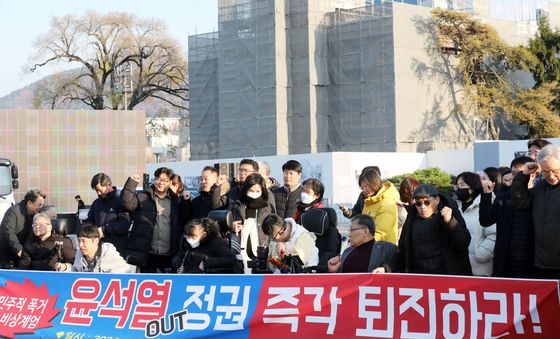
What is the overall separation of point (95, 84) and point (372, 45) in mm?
23851

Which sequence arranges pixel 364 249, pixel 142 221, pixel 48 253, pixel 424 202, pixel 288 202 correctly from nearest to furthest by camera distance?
pixel 424 202, pixel 364 249, pixel 288 202, pixel 142 221, pixel 48 253

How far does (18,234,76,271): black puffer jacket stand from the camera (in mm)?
10453

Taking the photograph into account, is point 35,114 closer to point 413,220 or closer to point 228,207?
point 228,207

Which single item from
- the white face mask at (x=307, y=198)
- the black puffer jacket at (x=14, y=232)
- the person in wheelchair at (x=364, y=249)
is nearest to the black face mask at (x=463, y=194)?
the person in wheelchair at (x=364, y=249)

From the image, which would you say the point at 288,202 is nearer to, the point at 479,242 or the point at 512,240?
the point at 479,242

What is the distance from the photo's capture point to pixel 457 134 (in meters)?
57.0

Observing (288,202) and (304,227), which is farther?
(288,202)

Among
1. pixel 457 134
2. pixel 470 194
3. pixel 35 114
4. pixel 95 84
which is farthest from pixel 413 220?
pixel 95 84

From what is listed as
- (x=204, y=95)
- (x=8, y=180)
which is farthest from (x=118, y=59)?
(x=8, y=180)

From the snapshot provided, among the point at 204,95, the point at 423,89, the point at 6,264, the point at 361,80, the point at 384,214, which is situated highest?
the point at 361,80

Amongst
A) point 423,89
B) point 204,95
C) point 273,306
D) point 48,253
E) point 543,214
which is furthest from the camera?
point 204,95

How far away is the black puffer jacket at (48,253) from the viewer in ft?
34.3

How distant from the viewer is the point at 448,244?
7449 millimetres

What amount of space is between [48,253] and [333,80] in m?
46.7
